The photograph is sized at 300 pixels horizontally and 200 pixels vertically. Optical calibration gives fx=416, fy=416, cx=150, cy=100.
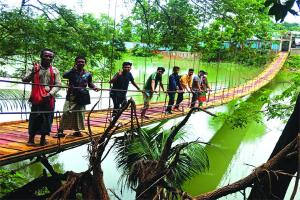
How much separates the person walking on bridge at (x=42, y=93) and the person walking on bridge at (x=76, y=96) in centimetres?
25

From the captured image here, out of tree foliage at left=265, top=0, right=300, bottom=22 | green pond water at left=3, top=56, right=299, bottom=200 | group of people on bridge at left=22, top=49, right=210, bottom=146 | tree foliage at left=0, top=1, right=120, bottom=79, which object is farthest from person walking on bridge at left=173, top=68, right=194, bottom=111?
tree foliage at left=265, top=0, right=300, bottom=22

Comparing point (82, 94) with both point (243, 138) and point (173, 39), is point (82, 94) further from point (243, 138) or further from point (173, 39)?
point (243, 138)

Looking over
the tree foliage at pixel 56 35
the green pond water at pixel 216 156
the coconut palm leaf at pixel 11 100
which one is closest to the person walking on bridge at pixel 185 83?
the green pond water at pixel 216 156

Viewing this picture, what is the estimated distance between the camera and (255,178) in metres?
1.93

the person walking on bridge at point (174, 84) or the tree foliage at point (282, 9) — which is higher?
the tree foliage at point (282, 9)

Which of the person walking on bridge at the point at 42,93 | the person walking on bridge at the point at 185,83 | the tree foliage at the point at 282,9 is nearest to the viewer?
the tree foliage at the point at 282,9

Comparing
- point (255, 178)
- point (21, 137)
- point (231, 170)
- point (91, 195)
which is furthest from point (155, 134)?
point (231, 170)

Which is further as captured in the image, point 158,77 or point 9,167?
point 9,167

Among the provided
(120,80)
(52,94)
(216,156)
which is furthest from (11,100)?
(216,156)

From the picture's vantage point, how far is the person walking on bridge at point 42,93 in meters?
3.65

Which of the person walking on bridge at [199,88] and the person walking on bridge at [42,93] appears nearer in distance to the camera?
the person walking on bridge at [42,93]

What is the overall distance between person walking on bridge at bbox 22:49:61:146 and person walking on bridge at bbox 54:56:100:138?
0.83ft

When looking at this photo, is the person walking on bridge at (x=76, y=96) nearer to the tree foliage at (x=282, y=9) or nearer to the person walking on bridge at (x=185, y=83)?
the tree foliage at (x=282, y=9)

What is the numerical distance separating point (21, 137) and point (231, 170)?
542 cm
